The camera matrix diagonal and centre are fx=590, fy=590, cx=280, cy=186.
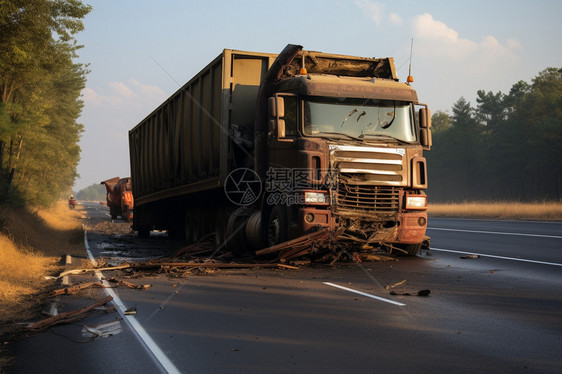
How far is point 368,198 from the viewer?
11.2 m

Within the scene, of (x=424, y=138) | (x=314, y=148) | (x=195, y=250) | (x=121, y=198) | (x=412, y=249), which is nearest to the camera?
(x=314, y=148)

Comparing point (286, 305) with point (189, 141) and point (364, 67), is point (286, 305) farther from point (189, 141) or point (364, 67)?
point (189, 141)

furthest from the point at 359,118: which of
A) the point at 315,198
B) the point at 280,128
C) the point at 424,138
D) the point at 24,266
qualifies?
the point at 24,266

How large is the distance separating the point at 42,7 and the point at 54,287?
13.5 metres

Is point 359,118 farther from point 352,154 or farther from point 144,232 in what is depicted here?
point 144,232

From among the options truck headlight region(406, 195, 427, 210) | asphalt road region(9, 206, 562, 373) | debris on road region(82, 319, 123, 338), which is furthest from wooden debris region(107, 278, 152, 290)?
truck headlight region(406, 195, 427, 210)

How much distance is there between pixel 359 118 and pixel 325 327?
20.3 feet

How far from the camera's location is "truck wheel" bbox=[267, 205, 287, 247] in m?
11.0

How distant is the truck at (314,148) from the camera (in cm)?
1090

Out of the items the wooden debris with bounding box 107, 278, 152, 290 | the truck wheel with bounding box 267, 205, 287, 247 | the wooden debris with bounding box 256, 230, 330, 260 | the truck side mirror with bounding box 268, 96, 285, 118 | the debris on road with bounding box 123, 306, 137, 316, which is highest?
the truck side mirror with bounding box 268, 96, 285, 118

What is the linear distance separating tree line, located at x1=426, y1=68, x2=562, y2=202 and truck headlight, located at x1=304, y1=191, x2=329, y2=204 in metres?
62.0

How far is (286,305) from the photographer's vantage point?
7320 mm

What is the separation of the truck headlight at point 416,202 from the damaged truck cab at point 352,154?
0.06ft

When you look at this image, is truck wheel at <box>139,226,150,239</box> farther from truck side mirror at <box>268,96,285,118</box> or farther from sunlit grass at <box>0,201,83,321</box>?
truck side mirror at <box>268,96,285,118</box>
